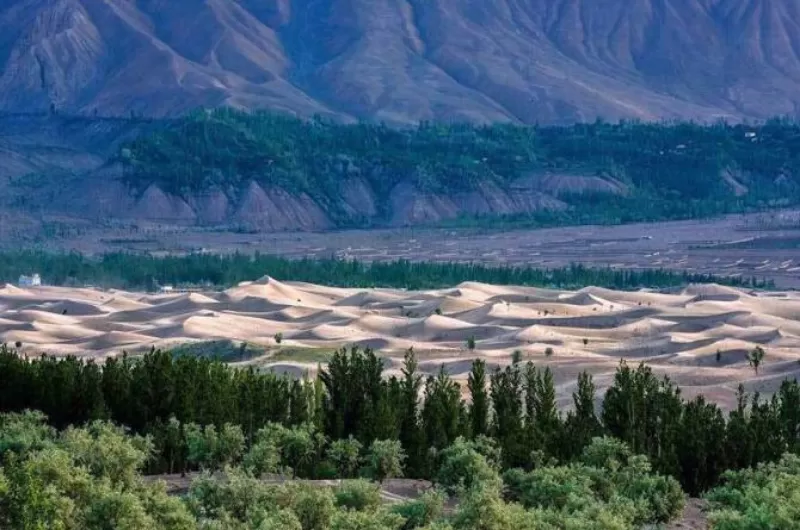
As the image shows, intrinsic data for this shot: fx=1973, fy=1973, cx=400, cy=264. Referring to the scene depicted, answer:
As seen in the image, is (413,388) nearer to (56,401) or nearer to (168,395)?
(168,395)

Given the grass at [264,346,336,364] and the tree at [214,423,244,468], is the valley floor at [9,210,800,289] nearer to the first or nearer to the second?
the grass at [264,346,336,364]

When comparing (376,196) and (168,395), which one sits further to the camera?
(376,196)

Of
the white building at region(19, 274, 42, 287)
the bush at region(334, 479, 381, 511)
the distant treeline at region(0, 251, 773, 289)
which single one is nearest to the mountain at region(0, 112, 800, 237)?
the distant treeline at region(0, 251, 773, 289)

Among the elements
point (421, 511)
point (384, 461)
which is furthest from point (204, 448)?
point (421, 511)

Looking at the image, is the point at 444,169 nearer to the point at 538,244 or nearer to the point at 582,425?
the point at 538,244

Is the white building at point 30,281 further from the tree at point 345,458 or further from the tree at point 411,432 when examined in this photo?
the tree at point 345,458

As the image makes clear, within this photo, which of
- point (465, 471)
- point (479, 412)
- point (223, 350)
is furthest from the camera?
point (223, 350)

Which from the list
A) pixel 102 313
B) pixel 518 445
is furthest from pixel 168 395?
pixel 102 313
